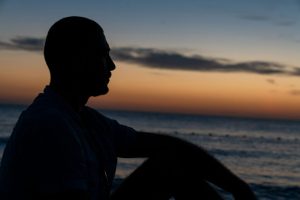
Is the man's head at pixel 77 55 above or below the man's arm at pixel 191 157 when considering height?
above

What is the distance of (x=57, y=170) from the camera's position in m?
2.17

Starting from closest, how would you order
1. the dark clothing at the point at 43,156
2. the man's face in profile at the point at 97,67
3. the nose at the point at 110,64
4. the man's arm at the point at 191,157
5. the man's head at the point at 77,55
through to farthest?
the dark clothing at the point at 43,156
the man's head at the point at 77,55
the man's face in profile at the point at 97,67
the nose at the point at 110,64
the man's arm at the point at 191,157

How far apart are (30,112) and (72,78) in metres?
0.43

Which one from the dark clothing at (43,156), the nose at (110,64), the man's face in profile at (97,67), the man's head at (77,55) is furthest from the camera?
the nose at (110,64)

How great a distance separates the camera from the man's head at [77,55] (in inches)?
97.8

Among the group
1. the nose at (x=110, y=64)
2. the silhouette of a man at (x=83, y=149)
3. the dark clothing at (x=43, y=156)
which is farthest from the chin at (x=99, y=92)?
the dark clothing at (x=43, y=156)

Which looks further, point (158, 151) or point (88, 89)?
point (158, 151)

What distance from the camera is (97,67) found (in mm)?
2680

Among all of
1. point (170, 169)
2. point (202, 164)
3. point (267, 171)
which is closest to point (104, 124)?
point (170, 169)

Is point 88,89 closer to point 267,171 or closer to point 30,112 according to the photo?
point 30,112

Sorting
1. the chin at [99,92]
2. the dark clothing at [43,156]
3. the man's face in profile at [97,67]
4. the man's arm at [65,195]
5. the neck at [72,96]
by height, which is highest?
the man's face in profile at [97,67]

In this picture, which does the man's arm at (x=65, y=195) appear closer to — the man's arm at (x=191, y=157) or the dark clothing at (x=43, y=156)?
the dark clothing at (x=43, y=156)

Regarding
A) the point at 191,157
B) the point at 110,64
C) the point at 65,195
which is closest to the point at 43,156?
the point at 65,195

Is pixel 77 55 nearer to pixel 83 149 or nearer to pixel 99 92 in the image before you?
pixel 99 92
